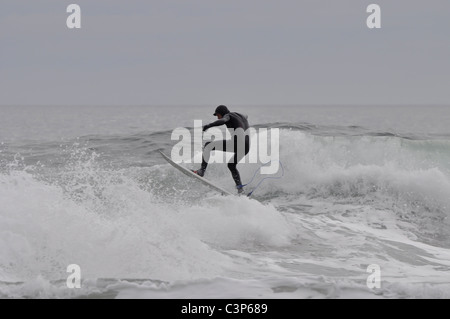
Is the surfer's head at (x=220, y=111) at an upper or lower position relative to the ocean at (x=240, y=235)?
upper

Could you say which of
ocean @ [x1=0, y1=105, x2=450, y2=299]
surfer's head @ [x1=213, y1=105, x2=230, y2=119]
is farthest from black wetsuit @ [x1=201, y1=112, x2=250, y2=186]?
ocean @ [x1=0, y1=105, x2=450, y2=299]

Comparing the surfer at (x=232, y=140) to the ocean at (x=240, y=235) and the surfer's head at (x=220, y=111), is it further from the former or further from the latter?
the ocean at (x=240, y=235)

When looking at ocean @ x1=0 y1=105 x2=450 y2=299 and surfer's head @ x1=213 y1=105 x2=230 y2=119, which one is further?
surfer's head @ x1=213 y1=105 x2=230 y2=119

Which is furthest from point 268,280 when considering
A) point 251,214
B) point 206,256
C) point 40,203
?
point 40,203

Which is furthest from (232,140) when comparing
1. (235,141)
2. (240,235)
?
(240,235)

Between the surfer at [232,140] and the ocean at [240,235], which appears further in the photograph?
the surfer at [232,140]

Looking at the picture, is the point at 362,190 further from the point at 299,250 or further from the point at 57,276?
the point at 57,276

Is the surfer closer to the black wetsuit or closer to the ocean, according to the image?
the black wetsuit

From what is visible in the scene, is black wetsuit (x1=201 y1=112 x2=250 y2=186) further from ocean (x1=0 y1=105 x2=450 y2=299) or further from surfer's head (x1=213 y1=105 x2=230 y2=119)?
ocean (x1=0 y1=105 x2=450 y2=299)

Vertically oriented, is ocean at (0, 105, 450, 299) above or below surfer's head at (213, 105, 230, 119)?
below

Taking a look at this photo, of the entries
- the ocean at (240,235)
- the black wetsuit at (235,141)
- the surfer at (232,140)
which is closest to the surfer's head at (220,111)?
the surfer at (232,140)

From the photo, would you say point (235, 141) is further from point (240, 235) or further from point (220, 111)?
point (240, 235)

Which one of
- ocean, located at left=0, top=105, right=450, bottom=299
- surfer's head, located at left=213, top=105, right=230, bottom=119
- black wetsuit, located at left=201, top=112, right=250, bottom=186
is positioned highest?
surfer's head, located at left=213, top=105, right=230, bottom=119

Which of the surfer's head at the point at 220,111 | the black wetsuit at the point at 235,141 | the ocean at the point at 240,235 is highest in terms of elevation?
the surfer's head at the point at 220,111
